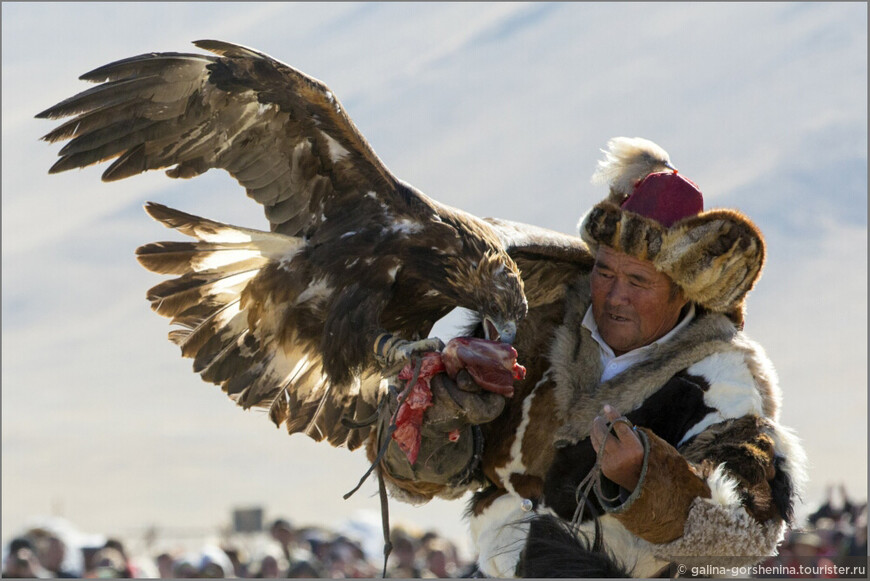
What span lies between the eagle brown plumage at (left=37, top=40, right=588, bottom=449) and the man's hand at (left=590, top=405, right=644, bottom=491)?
2.67 ft

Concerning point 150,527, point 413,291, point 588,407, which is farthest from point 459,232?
point 150,527

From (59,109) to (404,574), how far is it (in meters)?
6.21

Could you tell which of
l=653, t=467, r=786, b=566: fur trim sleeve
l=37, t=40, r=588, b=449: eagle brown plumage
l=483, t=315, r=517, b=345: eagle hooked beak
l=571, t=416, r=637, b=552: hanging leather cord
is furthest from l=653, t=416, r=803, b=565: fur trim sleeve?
l=37, t=40, r=588, b=449: eagle brown plumage

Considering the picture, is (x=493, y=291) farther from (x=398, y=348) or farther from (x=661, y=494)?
(x=661, y=494)

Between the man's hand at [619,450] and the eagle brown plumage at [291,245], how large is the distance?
81cm

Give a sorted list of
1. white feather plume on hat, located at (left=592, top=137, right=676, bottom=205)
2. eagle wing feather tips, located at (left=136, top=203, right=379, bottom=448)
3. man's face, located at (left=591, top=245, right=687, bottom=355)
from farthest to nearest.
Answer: eagle wing feather tips, located at (left=136, top=203, right=379, bottom=448) → white feather plume on hat, located at (left=592, top=137, right=676, bottom=205) → man's face, located at (left=591, top=245, right=687, bottom=355)

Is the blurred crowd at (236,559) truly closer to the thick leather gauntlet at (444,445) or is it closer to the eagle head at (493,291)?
the thick leather gauntlet at (444,445)

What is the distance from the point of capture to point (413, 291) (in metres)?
4.01

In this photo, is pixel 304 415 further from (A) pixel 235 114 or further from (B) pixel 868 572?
(B) pixel 868 572

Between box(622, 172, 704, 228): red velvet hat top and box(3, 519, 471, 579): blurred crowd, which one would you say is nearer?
box(622, 172, 704, 228): red velvet hat top

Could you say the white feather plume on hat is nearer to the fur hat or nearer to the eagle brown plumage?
the fur hat

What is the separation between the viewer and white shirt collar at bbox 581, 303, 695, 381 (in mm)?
3576

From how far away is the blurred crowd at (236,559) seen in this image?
7859mm

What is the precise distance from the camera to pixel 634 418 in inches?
134
